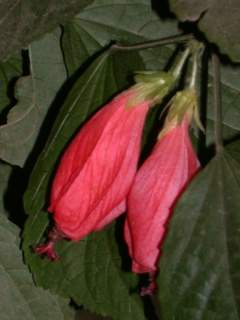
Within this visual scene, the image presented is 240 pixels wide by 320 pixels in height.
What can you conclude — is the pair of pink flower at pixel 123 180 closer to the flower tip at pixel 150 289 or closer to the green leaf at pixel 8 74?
the flower tip at pixel 150 289

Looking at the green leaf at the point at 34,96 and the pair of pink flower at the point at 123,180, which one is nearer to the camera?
the pair of pink flower at the point at 123,180

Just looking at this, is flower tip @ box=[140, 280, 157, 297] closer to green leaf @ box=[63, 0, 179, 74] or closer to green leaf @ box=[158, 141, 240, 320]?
green leaf @ box=[158, 141, 240, 320]


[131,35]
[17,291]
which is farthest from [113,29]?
[17,291]

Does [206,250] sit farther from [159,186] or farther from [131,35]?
[131,35]

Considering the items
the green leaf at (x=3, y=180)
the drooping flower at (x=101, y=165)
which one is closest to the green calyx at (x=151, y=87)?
the drooping flower at (x=101, y=165)

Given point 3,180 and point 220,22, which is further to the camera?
point 3,180

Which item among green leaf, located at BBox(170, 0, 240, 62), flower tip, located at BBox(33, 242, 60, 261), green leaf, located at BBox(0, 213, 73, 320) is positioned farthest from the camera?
green leaf, located at BBox(0, 213, 73, 320)

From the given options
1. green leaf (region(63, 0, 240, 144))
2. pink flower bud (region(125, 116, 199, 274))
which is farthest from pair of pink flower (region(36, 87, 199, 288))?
green leaf (region(63, 0, 240, 144))
